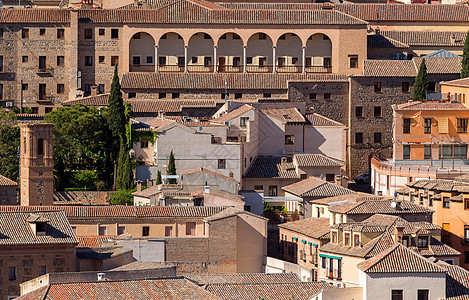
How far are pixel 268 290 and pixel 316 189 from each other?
18.5 metres

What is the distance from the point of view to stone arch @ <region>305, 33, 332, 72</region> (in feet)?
318

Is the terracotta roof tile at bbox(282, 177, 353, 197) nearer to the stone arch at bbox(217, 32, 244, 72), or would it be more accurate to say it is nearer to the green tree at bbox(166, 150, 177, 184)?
the green tree at bbox(166, 150, 177, 184)

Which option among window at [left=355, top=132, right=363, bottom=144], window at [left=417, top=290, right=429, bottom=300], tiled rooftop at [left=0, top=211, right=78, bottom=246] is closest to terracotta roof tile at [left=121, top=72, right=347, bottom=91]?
window at [left=355, top=132, right=363, bottom=144]

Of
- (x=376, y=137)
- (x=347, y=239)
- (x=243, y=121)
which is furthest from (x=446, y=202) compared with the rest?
(x=376, y=137)

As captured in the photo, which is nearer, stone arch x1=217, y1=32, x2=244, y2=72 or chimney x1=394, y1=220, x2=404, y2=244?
chimney x1=394, y1=220, x2=404, y2=244

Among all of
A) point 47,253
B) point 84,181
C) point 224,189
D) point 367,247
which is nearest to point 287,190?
point 224,189

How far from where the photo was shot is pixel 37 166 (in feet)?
244

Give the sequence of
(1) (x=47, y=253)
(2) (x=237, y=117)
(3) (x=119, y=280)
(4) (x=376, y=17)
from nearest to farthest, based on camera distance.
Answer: (3) (x=119, y=280) → (1) (x=47, y=253) → (2) (x=237, y=117) → (4) (x=376, y=17)

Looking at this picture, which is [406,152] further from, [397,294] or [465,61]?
[397,294]

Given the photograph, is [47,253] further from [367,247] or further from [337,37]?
[337,37]

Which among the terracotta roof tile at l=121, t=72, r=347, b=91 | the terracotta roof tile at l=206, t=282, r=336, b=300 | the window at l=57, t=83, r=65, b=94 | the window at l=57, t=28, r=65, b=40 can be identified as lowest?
the terracotta roof tile at l=206, t=282, r=336, b=300

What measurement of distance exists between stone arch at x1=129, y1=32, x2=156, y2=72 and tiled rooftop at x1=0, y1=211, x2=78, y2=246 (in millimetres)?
32191

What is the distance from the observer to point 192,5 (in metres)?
96.4

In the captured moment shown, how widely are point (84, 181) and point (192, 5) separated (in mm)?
18221
